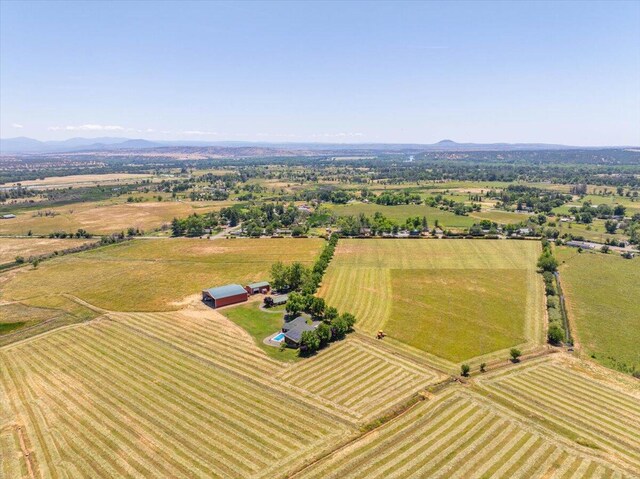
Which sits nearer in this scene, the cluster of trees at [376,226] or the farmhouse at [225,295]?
the farmhouse at [225,295]

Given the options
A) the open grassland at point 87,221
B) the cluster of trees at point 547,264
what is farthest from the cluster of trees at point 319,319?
the open grassland at point 87,221

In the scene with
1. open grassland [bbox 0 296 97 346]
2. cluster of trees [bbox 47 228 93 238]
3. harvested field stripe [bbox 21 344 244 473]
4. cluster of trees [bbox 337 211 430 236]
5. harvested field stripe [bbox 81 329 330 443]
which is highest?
cluster of trees [bbox 337 211 430 236]

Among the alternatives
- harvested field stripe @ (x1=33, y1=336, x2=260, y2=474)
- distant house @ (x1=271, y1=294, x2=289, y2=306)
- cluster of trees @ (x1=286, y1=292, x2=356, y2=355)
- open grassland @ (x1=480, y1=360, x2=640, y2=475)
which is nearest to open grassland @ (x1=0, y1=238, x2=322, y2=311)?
distant house @ (x1=271, y1=294, x2=289, y2=306)

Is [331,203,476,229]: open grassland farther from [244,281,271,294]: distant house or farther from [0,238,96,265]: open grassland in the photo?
[0,238,96,265]: open grassland

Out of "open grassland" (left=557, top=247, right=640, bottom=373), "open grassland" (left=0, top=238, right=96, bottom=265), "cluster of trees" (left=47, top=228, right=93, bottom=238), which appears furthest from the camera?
"cluster of trees" (left=47, top=228, right=93, bottom=238)

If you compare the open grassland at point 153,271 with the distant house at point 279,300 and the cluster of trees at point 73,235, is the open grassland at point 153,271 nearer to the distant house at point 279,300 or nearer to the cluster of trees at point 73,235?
the distant house at point 279,300

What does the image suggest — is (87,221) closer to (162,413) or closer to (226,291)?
(226,291)
